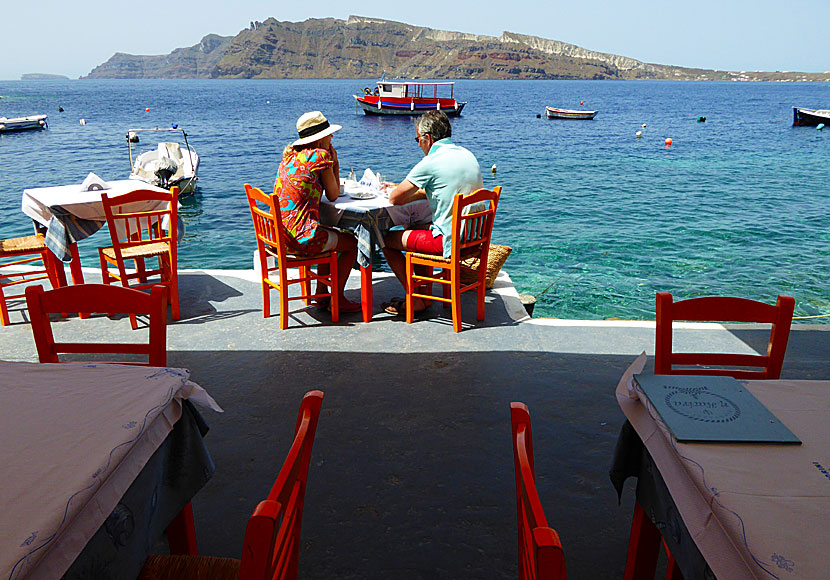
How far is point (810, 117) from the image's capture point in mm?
38500

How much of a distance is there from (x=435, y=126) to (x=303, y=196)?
968mm

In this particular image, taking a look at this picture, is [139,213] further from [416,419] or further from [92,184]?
[416,419]

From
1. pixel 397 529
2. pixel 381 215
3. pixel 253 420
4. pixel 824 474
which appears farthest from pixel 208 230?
pixel 824 474

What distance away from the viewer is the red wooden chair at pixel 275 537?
2.86 feet

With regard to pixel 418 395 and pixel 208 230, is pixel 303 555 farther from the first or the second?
pixel 208 230

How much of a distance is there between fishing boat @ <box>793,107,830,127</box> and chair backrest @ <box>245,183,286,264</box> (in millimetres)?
43010

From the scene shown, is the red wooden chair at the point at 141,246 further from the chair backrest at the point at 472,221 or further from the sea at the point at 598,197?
the sea at the point at 598,197

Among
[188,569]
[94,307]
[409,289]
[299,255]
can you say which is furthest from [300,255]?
[188,569]

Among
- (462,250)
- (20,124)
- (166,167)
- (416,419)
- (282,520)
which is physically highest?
(282,520)

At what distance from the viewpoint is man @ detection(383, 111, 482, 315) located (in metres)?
3.85

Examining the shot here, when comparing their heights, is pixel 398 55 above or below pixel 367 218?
above

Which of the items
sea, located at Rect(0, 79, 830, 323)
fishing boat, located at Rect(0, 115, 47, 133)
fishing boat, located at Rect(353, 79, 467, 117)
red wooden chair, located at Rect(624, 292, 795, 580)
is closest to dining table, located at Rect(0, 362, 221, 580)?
red wooden chair, located at Rect(624, 292, 795, 580)

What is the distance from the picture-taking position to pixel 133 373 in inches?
62.7

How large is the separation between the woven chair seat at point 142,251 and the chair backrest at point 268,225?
67cm
